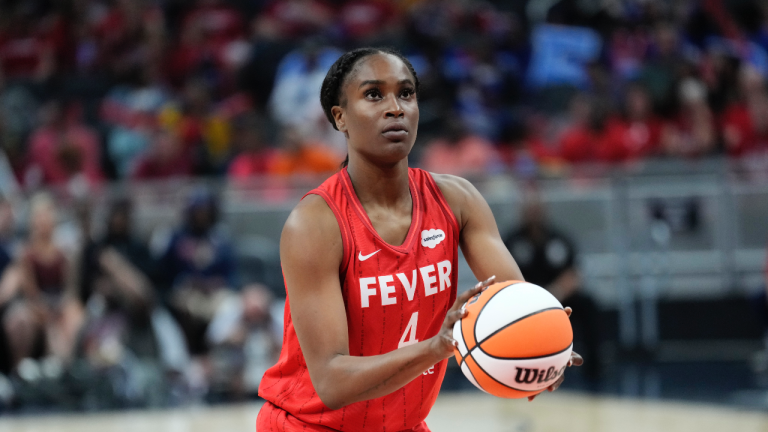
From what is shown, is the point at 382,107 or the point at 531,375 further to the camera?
the point at 382,107

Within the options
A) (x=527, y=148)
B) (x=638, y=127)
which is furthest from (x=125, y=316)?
(x=638, y=127)

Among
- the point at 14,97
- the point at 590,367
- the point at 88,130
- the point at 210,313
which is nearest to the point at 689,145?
the point at 590,367

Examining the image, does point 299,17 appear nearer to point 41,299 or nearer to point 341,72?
point 41,299

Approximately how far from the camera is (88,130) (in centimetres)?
1085

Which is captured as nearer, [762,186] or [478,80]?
[762,186]

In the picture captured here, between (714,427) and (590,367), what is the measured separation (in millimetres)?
2291

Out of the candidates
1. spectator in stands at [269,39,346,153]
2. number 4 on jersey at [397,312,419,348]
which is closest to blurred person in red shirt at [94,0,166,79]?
spectator in stands at [269,39,346,153]

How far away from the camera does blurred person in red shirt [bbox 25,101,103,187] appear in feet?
32.0

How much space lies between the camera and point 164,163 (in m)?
9.88

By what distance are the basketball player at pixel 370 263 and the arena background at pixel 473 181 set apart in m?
3.67

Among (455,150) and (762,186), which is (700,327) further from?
(455,150)

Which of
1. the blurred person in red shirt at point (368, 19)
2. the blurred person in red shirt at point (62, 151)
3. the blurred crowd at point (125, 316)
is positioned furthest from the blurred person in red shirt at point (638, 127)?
the blurred person in red shirt at point (62, 151)

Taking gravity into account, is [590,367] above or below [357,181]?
below

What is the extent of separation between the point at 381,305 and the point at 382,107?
2.08 ft
